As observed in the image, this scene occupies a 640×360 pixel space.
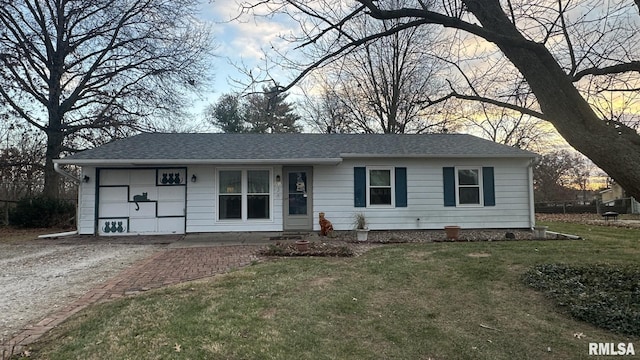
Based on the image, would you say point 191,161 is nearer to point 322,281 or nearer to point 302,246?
point 302,246

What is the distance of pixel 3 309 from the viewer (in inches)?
173

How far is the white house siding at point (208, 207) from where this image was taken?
36.0 ft

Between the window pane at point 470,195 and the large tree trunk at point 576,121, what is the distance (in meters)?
7.89

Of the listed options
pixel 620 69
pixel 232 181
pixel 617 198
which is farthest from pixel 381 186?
pixel 617 198

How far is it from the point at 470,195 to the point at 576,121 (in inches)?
333

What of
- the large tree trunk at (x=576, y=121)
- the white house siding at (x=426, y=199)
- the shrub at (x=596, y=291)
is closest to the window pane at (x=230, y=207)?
the white house siding at (x=426, y=199)

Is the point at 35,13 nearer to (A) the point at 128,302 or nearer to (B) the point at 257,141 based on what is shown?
(B) the point at 257,141

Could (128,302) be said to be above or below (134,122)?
below

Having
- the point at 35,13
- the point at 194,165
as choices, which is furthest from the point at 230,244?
the point at 35,13

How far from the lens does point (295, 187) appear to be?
445 inches

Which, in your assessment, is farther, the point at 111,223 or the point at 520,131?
the point at 520,131

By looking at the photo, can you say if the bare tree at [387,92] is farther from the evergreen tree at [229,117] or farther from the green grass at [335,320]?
the green grass at [335,320]

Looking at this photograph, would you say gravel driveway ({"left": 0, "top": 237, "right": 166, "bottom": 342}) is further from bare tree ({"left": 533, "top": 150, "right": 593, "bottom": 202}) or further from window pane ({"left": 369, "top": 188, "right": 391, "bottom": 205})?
bare tree ({"left": 533, "top": 150, "right": 593, "bottom": 202})

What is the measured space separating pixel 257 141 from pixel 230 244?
481 cm
